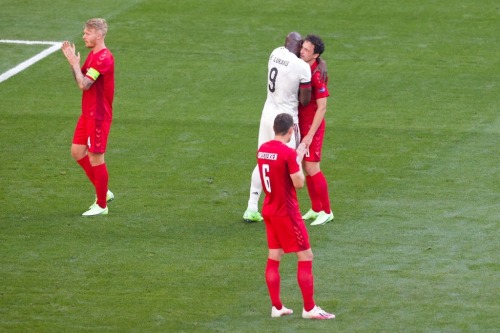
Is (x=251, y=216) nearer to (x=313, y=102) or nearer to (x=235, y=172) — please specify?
(x=313, y=102)

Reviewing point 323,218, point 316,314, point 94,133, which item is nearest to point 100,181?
point 94,133

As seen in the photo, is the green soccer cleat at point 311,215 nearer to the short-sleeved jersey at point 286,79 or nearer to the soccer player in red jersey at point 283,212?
the short-sleeved jersey at point 286,79

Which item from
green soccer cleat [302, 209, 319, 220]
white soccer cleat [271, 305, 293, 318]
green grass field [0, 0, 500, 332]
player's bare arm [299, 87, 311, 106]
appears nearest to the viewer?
white soccer cleat [271, 305, 293, 318]

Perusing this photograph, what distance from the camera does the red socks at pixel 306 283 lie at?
10.1 metres

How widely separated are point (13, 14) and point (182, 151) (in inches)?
341

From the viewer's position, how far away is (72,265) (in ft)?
38.7

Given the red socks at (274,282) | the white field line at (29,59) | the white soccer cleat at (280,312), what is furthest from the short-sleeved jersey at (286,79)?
the white field line at (29,59)

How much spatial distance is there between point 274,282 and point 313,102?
3.35 m

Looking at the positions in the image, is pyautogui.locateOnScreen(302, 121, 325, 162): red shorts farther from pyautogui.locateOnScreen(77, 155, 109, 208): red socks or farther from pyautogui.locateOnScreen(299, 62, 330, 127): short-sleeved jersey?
pyautogui.locateOnScreen(77, 155, 109, 208): red socks

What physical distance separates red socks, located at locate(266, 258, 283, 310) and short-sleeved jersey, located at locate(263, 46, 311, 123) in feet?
9.67

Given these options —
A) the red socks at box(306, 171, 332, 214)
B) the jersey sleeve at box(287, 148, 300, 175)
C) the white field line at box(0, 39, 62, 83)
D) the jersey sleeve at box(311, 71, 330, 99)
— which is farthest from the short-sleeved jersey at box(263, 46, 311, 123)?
the white field line at box(0, 39, 62, 83)

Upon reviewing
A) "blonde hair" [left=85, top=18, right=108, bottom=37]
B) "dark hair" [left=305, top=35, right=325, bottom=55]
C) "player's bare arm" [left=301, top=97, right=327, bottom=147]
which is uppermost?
"blonde hair" [left=85, top=18, right=108, bottom=37]

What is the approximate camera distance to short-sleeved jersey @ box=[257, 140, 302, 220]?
392 inches

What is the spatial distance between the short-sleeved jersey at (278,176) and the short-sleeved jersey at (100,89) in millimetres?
3711
